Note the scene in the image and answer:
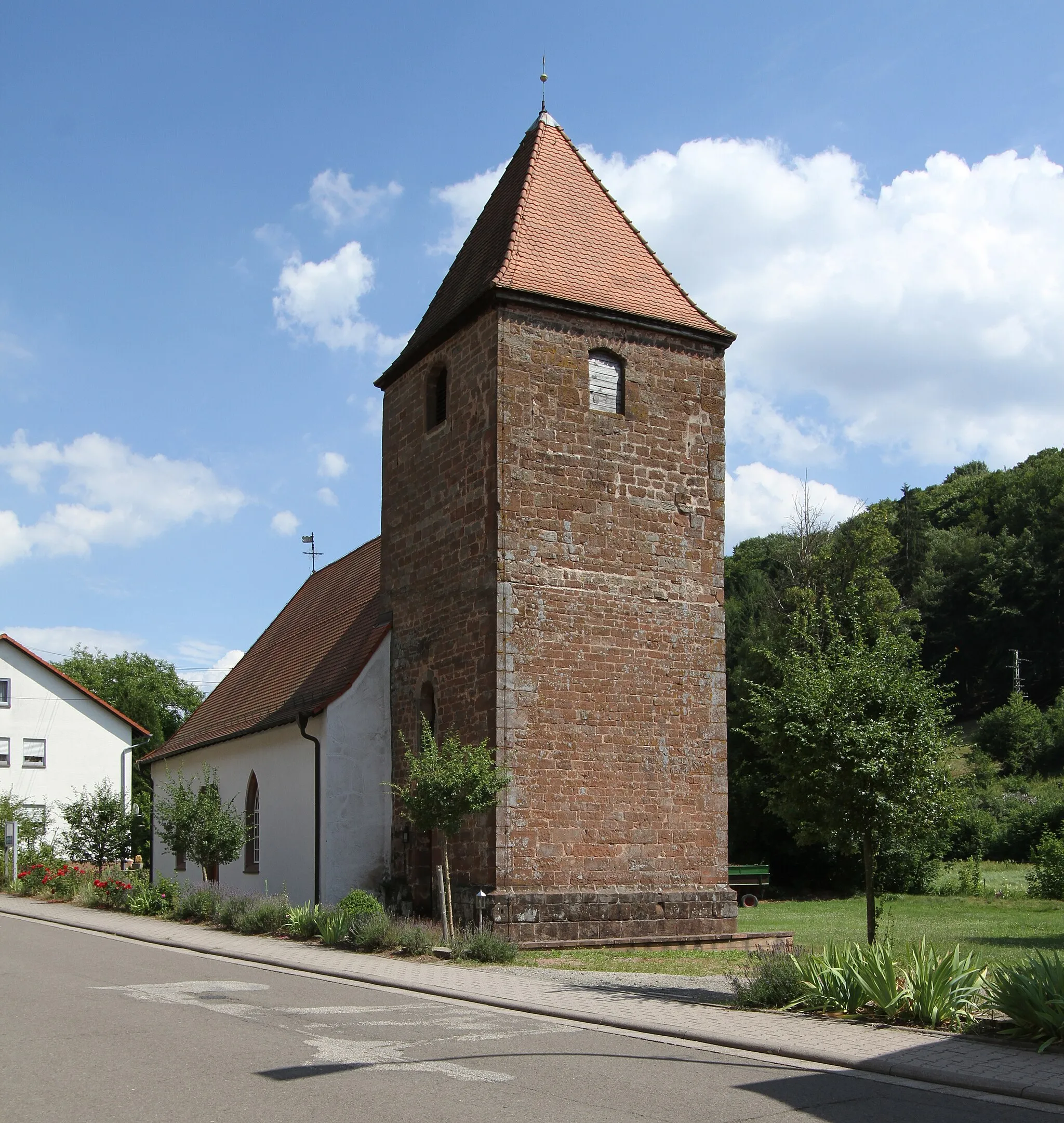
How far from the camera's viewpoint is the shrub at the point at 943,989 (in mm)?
9703

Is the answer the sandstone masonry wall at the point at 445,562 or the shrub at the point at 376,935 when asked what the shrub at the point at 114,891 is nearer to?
the sandstone masonry wall at the point at 445,562

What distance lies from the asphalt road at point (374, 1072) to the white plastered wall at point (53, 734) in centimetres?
3725

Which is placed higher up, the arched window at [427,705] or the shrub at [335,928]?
the arched window at [427,705]

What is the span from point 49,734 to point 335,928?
111 feet

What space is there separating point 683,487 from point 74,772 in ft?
115

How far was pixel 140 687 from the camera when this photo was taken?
72125 millimetres

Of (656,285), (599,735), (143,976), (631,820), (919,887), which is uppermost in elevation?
(656,285)

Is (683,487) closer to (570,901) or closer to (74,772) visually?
(570,901)

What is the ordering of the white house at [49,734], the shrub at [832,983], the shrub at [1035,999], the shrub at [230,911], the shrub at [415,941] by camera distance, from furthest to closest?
the white house at [49,734] < the shrub at [230,911] < the shrub at [415,941] < the shrub at [832,983] < the shrub at [1035,999]

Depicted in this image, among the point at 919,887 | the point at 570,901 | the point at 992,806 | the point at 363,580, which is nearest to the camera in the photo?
the point at 570,901

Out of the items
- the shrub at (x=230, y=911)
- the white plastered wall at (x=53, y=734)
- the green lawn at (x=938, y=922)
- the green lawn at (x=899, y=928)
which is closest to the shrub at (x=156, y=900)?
the shrub at (x=230, y=911)

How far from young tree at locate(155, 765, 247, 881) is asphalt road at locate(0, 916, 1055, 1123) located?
1097cm

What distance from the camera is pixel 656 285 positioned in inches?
840

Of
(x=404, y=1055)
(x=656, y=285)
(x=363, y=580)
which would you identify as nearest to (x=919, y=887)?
(x=363, y=580)
